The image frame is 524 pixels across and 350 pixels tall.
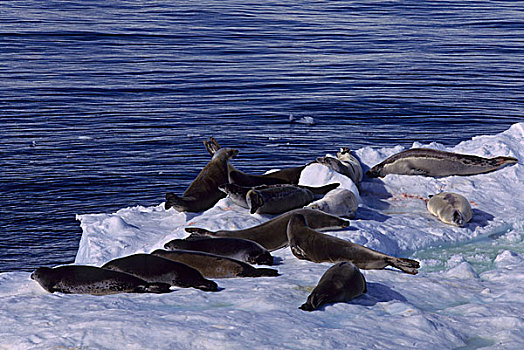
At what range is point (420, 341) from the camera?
454cm

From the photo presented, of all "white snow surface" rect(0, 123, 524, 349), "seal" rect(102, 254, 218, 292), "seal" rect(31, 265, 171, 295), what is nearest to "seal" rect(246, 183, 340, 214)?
"white snow surface" rect(0, 123, 524, 349)

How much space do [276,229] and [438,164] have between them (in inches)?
112

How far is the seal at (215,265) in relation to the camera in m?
6.06

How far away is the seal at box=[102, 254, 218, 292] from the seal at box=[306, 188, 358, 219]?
2116mm

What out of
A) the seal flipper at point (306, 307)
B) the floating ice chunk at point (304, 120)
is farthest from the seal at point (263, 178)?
the floating ice chunk at point (304, 120)

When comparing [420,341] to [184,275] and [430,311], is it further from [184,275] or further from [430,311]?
[184,275]

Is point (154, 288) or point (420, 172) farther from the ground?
point (154, 288)

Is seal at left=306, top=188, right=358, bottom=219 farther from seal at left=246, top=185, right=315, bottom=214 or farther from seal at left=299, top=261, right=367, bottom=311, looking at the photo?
seal at left=299, top=261, right=367, bottom=311

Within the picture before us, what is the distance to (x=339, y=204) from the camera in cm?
764

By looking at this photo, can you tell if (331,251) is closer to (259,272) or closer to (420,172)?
(259,272)

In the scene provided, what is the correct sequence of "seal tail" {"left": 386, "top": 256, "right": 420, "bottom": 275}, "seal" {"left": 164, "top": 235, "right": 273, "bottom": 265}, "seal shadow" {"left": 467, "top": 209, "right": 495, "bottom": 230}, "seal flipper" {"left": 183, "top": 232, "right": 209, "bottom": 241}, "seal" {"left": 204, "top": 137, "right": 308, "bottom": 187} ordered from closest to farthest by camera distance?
"seal tail" {"left": 386, "top": 256, "right": 420, "bottom": 275} → "seal" {"left": 164, "top": 235, "right": 273, "bottom": 265} → "seal flipper" {"left": 183, "top": 232, "right": 209, "bottom": 241} → "seal shadow" {"left": 467, "top": 209, "right": 495, "bottom": 230} → "seal" {"left": 204, "top": 137, "right": 308, "bottom": 187}

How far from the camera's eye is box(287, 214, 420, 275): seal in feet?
20.5

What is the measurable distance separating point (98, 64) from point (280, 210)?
50.3ft

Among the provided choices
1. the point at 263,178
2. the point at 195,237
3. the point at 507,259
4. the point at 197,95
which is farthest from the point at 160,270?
the point at 197,95
